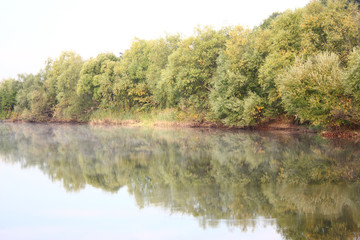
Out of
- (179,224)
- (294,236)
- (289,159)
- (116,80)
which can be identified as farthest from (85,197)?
(116,80)

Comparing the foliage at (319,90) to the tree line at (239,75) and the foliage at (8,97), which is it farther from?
the foliage at (8,97)

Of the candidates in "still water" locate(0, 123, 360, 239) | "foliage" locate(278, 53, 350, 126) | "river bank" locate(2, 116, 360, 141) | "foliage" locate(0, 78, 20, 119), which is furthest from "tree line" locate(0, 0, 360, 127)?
"foliage" locate(0, 78, 20, 119)

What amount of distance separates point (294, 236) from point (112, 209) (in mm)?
4557

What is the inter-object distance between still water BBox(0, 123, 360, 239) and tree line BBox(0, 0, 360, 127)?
9885 mm

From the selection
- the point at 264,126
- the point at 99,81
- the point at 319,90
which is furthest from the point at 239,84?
the point at 99,81

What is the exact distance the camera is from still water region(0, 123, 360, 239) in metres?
7.36

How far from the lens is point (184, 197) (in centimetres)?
980

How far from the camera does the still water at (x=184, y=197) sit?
736 cm

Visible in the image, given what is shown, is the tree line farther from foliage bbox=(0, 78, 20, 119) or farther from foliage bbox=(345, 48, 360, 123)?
foliage bbox=(0, 78, 20, 119)

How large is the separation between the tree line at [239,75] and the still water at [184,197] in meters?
9.89

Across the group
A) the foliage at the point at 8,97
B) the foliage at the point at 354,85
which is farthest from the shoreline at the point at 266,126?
the foliage at the point at 8,97

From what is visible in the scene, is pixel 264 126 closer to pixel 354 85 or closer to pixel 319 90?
pixel 319 90

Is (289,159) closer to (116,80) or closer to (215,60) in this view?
(215,60)

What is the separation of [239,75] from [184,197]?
28.6 m
